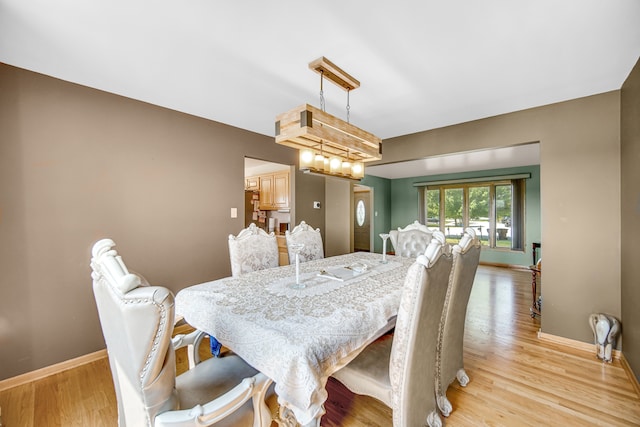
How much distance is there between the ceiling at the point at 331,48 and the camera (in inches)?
56.1

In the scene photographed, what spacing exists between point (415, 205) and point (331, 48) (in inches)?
249

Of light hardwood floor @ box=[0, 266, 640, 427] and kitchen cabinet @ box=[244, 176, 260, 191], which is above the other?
kitchen cabinet @ box=[244, 176, 260, 191]

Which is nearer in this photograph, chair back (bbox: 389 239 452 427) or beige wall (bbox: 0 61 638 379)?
chair back (bbox: 389 239 452 427)

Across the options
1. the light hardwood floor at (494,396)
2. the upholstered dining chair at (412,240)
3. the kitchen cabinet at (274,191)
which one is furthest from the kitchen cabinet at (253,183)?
the light hardwood floor at (494,396)

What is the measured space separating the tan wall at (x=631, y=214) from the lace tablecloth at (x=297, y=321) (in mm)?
1736

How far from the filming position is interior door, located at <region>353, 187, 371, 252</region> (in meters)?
8.07

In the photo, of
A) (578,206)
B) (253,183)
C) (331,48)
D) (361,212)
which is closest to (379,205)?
(361,212)

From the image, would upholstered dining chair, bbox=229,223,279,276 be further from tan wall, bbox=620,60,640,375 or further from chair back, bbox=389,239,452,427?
tan wall, bbox=620,60,640,375

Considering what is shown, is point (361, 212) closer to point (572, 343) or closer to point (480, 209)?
point (480, 209)

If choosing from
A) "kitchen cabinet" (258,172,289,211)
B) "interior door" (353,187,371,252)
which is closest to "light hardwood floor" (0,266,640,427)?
"kitchen cabinet" (258,172,289,211)

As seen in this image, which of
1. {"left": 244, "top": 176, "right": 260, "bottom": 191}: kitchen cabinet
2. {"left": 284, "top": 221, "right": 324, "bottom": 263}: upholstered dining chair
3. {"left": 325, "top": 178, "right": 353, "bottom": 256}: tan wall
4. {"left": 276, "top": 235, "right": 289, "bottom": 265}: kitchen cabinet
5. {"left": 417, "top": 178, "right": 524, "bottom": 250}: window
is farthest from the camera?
{"left": 417, "top": 178, "right": 524, "bottom": 250}: window

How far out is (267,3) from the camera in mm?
1390

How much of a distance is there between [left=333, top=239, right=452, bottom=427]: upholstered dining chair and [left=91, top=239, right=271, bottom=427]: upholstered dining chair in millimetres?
588

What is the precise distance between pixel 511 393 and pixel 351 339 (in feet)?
4.83
